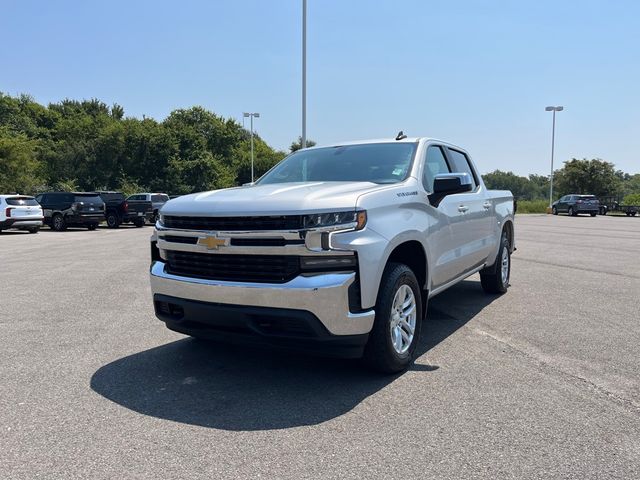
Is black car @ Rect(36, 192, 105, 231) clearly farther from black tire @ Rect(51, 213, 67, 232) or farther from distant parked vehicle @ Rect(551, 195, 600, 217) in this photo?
distant parked vehicle @ Rect(551, 195, 600, 217)

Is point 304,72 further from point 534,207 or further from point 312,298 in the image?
point 534,207

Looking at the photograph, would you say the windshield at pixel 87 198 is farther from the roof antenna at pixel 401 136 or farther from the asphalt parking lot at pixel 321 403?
the roof antenna at pixel 401 136

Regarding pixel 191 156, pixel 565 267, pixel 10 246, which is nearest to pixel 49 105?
pixel 191 156

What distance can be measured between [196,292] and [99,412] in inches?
40.3

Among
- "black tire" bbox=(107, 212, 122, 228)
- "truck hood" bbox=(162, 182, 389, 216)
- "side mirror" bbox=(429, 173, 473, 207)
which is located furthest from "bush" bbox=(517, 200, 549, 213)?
"truck hood" bbox=(162, 182, 389, 216)

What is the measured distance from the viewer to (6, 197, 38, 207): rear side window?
71.1 ft

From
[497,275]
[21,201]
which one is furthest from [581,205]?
[497,275]

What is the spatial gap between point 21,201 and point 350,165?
2108 centimetres

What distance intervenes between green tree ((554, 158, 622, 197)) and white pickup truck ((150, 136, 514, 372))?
6154cm

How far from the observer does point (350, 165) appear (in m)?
5.14

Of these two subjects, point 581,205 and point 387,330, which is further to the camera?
point 581,205

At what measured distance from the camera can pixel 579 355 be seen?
471cm

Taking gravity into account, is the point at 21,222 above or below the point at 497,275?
below

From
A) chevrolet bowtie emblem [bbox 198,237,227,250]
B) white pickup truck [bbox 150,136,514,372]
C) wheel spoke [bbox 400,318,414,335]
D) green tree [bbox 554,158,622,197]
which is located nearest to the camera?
white pickup truck [bbox 150,136,514,372]
